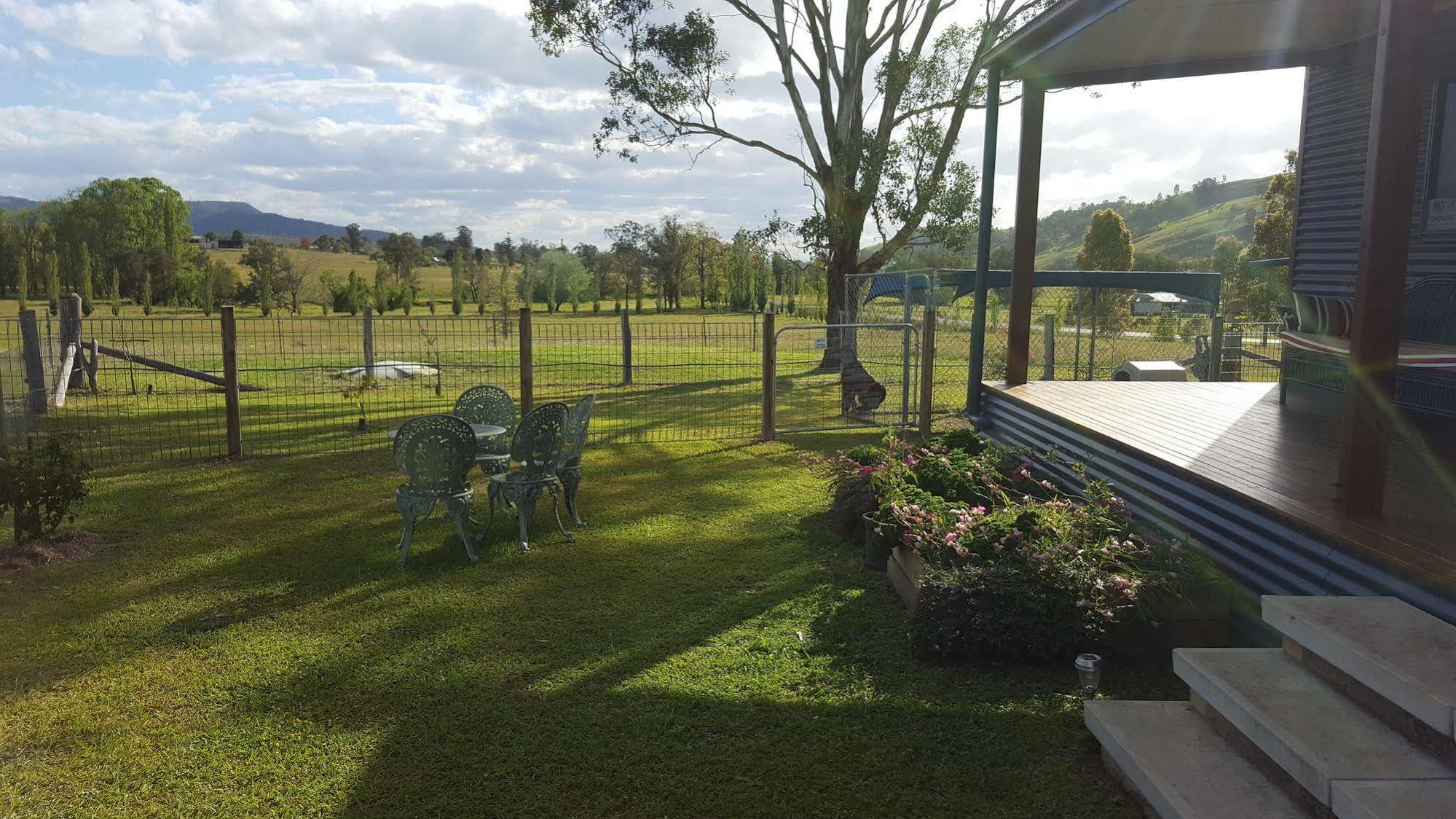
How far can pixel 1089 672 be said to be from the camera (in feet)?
13.5

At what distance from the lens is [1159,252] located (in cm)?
9681

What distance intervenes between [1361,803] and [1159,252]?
347 ft

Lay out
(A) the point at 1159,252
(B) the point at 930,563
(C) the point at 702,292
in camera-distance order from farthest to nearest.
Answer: (A) the point at 1159,252
(C) the point at 702,292
(B) the point at 930,563

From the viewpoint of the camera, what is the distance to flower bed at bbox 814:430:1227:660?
4.45m

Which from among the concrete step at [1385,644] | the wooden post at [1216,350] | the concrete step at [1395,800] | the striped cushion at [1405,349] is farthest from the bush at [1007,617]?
the wooden post at [1216,350]

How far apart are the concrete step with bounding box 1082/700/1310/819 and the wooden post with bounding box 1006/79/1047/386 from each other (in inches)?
191

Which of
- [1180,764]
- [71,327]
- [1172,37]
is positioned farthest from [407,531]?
[71,327]

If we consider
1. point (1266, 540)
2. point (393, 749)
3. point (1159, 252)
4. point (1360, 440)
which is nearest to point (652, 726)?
point (393, 749)

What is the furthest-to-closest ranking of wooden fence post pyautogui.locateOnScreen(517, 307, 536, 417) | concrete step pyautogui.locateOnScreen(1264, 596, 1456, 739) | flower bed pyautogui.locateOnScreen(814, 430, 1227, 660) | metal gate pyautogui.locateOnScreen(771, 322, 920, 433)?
metal gate pyautogui.locateOnScreen(771, 322, 920, 433) < wooden fence post pyautogui.locateOnScreen(517, 307, 536, 417) < flower bed pyautogui.locateOnScreen(814, 430, 1227, 660) < concrete step pyautogui.locateOnScreen(1264, 596, 1456, 739)

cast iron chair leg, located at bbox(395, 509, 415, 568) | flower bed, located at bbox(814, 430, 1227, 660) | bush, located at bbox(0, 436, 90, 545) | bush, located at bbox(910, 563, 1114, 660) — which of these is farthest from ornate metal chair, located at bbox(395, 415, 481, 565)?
bush, located at bbox(910, 563, 1114, 660)

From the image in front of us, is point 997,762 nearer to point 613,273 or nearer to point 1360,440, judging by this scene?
point 1360,440

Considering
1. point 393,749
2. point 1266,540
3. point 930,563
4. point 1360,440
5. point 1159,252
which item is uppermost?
point 1159,252

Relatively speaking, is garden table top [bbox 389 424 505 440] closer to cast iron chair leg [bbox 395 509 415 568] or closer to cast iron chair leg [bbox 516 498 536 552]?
cast iron chair leg [bbox 516 498 536 552]

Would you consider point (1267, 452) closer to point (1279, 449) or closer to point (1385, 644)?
point (1279, 449)
